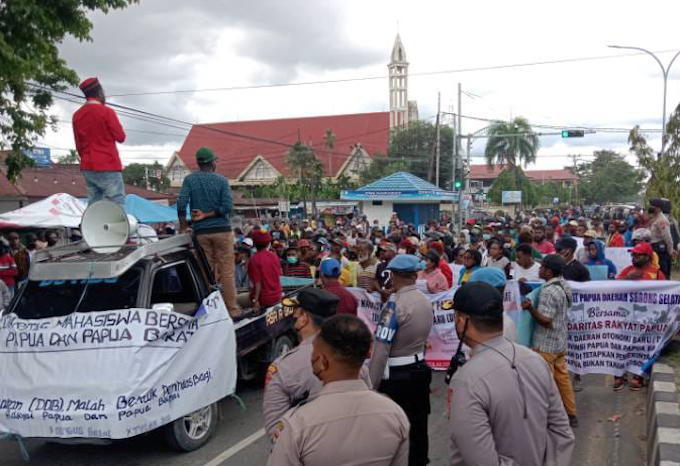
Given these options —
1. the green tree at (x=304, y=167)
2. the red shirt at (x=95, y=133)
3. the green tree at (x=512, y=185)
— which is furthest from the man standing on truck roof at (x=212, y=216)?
the green tree at (x=512, y=185)

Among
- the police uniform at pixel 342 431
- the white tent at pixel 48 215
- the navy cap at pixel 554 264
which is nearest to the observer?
the police uniform at pixel 342 431

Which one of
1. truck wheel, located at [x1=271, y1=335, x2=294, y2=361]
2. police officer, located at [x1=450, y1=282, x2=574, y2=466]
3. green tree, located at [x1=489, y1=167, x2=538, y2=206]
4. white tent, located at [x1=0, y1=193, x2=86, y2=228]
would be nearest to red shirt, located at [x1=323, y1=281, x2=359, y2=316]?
truck wheel, located at [x1=271, y1=335, x2=294, y2=361]

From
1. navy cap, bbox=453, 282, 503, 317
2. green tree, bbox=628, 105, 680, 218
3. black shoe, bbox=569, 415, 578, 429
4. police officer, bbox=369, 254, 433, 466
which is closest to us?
navy cap, bbox=453, 282, 503, 317

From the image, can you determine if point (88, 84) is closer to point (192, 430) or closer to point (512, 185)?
point (192, 430)

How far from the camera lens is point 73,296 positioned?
5.34 meters

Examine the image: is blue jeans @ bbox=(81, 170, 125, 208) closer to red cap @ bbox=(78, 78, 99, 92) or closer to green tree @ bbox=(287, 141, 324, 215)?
red cap @ bbox=(78, 78, 99, 92)

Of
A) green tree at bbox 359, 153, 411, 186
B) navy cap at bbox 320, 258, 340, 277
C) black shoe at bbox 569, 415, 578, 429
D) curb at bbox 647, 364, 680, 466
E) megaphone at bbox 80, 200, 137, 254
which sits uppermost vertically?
green tree at bbox 359, 153, 411, 186

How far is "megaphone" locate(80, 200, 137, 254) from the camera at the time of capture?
217 inches

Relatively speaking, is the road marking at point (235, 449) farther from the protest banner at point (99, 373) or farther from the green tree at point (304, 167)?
the green tree at point (304, 167)

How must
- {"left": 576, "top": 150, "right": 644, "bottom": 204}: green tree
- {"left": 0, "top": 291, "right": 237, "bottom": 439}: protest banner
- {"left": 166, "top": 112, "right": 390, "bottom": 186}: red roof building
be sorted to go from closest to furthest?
{"left": 0, "top": 291, "right": 237, "bottom": 439}: protest banner < {"left": 166, "top": 112, "right": 390, "bottom": 186}: red roof building < {"left": 576, "top": 150, "right": 644, "bottom": 204}: green tree

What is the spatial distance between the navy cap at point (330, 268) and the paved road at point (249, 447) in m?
1.79

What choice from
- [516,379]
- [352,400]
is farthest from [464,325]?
[352,400]

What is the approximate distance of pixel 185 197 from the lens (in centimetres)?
664

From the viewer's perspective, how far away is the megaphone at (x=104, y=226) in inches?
217
